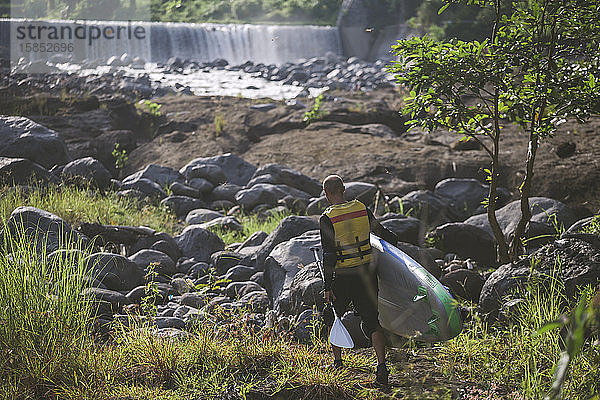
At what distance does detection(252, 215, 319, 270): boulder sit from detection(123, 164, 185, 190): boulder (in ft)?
15.2

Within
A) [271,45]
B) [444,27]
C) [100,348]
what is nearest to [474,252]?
[100,348]

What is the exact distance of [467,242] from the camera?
6.53 m

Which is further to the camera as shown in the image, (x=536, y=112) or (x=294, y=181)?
(x=294, y=181)

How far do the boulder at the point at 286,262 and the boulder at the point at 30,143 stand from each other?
6.41 meters

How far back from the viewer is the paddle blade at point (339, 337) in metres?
3.47

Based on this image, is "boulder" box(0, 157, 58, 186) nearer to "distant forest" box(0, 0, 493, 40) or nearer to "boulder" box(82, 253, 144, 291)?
"boulder" box(82, 253, 144, 291)

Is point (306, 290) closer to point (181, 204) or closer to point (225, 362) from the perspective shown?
point (225, 362)

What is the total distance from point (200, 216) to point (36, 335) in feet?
18.4

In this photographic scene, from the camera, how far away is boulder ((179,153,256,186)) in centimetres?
1137

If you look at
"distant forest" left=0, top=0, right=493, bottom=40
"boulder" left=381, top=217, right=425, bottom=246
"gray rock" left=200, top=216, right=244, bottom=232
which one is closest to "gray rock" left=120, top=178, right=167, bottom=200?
"gray rock" left=200, top=216, right=244, bottom=232

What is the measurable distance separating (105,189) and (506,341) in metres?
7.77

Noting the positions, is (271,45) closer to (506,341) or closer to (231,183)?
(231,183)

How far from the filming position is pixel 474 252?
648cm

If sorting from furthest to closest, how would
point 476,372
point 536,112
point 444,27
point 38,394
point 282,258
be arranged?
point 444,27, point 282,258, point 536,112, point 476,372, point 38,394
